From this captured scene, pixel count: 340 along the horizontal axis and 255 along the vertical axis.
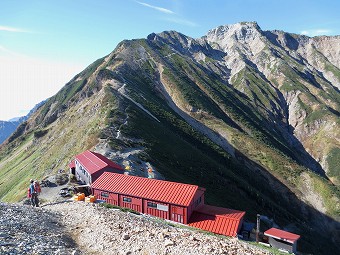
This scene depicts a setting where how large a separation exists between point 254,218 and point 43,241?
55.5m

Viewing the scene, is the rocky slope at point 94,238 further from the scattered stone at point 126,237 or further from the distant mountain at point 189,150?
the distant mountain at point 189,150

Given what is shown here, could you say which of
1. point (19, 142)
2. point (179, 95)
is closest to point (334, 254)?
point (179, 95)

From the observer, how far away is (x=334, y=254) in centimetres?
8194

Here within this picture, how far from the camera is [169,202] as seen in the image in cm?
3878

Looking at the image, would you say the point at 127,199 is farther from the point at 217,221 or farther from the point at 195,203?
the point at 217,221

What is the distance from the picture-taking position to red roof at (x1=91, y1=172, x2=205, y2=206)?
39.4 metres

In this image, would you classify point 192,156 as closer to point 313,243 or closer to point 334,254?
point 313,243

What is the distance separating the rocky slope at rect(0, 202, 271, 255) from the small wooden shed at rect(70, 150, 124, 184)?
17408 millimetres

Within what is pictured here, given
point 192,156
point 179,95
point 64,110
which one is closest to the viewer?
point 192,156

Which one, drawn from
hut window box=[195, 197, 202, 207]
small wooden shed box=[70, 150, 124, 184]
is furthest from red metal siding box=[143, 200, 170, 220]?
small wooden shed box=[70, 150, 124, 184]

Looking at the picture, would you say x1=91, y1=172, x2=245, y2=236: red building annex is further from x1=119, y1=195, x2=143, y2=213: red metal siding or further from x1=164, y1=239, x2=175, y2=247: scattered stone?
x1=164, y1=239, x2=175, y2=247: scattered stone

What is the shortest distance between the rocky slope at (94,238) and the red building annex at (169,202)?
1066 centimetres

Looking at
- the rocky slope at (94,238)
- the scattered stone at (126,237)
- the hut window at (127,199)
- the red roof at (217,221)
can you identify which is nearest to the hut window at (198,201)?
the red roof at (217,221)

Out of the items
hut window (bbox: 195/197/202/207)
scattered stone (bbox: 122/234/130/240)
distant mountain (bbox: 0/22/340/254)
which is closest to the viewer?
scattered stone (bbox: 122/234/130/240)
